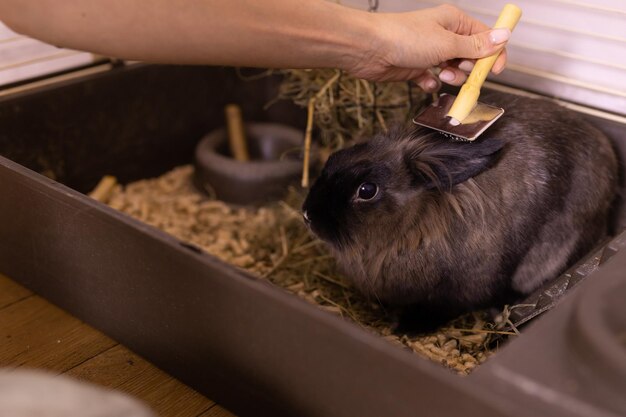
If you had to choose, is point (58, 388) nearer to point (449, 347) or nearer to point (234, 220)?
point (449, 347)

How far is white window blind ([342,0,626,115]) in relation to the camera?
1.66m

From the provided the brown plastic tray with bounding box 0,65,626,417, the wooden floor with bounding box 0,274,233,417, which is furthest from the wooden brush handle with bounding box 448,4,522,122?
the wooden floor with bounding box 0,274,233,417

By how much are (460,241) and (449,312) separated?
170 millimetres

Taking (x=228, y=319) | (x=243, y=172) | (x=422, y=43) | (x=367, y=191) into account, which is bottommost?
(x=243, y=172)

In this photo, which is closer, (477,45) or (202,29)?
(202,29)

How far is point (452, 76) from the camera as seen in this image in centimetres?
139

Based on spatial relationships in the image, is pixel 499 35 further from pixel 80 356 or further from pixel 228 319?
pixel 80 356

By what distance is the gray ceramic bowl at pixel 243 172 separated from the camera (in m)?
1.87

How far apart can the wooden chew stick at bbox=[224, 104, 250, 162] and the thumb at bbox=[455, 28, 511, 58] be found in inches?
33.8

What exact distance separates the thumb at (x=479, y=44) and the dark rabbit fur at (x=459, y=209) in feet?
0.45

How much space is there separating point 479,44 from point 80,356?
95cm

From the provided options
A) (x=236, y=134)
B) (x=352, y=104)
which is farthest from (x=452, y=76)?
(x=236, y=134)

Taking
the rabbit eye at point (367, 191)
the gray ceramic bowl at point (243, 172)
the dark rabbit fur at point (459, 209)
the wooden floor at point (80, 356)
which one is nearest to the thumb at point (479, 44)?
the dark rabbit fur at point (459, 209)

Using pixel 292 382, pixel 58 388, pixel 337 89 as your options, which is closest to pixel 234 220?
pixel 337 89
